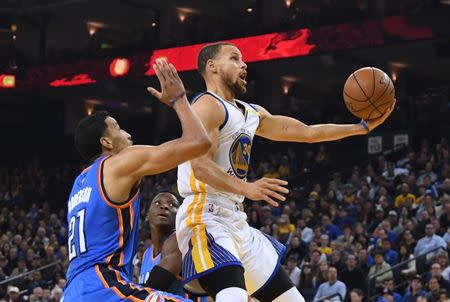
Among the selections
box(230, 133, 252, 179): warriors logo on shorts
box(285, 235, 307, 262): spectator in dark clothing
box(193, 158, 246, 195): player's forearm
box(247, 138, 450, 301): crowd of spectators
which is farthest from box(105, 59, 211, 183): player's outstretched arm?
box(285, 235, 307, 262): spectator in dark clothing

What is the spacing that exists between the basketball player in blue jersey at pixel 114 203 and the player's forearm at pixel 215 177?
56 cm

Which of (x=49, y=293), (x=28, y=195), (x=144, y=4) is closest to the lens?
(x=49, y=293)

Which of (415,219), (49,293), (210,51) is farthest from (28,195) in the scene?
(210,51)

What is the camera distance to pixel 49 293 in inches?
620

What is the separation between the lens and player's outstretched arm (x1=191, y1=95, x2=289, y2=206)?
16.8 ft

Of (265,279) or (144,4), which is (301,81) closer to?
(144,4)

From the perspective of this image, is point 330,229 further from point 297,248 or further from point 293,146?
point 293,146

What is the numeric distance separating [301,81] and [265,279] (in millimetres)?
21398

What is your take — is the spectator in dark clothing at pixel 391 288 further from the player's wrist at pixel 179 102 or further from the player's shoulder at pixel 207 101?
the player's wrist at pixel 179 102

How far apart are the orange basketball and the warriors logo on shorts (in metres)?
0.92

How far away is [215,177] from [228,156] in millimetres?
367

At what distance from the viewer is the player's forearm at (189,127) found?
4547 millimetres

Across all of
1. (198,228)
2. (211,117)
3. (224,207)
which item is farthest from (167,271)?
(211,117)

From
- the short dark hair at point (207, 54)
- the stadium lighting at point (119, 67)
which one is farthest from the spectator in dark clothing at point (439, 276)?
the stadium lighting at point (119, 67)
